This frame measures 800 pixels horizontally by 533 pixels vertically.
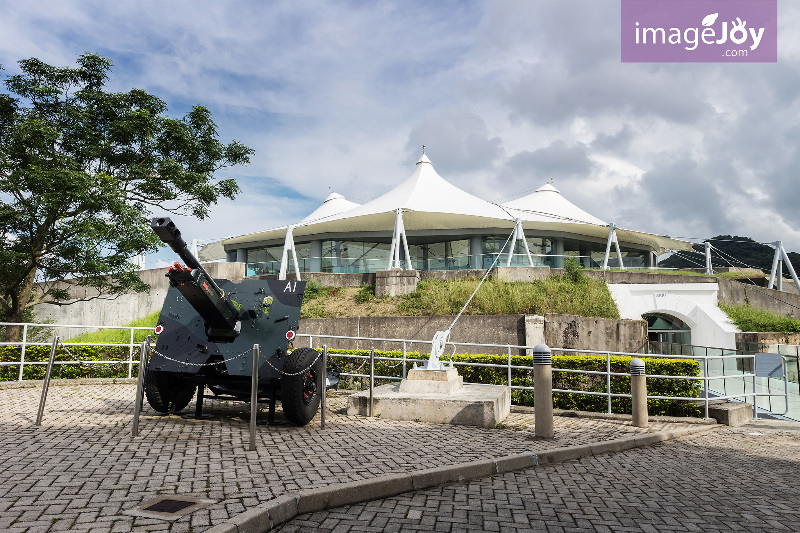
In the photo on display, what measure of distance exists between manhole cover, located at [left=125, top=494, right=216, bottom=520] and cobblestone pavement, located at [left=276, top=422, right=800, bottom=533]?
636mm

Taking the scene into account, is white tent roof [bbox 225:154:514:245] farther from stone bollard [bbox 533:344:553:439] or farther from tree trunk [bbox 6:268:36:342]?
stone bollard [bbox 533:344:553:439]

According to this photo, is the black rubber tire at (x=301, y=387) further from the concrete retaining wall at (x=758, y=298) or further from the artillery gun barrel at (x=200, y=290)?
the concrete retaining wall at (x=758, y=298)

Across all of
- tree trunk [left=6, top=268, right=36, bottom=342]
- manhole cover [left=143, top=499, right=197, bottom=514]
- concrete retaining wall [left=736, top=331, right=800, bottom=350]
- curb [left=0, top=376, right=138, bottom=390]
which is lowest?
curb [left=0, top=376, right=138, bottom=390]

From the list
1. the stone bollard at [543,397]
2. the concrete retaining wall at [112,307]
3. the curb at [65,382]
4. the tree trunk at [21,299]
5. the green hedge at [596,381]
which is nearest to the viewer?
the stone bollard at [543,397]

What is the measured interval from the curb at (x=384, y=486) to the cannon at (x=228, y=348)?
2.68 m

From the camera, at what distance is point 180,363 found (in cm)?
738

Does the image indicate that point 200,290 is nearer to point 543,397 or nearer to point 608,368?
point 543,397

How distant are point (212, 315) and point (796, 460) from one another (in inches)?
295

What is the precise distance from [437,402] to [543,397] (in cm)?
169

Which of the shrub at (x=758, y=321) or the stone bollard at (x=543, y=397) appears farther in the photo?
the shrub at (x=758, y=321)

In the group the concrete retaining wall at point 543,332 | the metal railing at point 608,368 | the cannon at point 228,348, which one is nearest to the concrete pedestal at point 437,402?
the metal railing at point 608,368

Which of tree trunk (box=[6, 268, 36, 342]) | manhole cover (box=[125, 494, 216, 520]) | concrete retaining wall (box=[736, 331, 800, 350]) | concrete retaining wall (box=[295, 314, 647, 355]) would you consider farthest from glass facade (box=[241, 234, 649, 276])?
manhole cover (box=[125, 494, 216, 520])

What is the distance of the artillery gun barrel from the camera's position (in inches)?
252

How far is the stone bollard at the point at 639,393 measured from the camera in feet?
26.1
